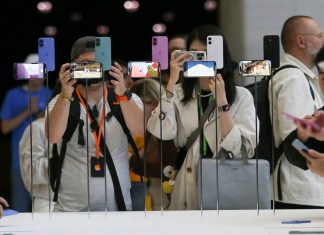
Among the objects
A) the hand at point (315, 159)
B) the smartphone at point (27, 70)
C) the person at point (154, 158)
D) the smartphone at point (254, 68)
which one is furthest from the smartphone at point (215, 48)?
the person at point (154, 158)

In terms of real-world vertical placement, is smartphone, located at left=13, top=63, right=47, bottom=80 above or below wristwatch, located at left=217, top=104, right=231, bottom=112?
above

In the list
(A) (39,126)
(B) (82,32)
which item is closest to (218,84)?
(A) (39,126)

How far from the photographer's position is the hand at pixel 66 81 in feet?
11.9

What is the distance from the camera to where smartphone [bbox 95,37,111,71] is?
347 centimetres

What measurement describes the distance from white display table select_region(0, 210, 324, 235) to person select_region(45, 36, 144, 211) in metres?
0.32

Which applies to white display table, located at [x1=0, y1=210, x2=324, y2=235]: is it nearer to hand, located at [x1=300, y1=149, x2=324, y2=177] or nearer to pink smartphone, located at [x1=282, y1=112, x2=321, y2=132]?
hand, located at [x1=300, y1=149, x2=324, y2=177]

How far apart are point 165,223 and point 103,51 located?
69 cm

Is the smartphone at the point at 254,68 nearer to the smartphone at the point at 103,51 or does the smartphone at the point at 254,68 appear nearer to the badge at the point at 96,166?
the smartphone at the point at 103,51

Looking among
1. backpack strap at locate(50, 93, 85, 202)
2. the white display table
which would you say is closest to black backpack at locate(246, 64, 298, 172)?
the white display table

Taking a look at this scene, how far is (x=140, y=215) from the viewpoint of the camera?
3514mm

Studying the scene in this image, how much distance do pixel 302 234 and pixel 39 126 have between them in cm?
239

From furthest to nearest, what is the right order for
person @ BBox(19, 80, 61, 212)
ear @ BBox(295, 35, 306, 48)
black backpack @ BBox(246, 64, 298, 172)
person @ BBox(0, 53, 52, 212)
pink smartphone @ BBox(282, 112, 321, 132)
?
person @ BBox(0, 53, 52, 212) < person @ BBox(19, 80, 61, 212) < ear @ BBox(295, 35, 306, 48) < black backpack @ BBox(246, 64, 298, 172) < pink smartphone @ BBox(282, 112, 321, 132)

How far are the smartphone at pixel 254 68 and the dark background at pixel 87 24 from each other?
4.22 metres

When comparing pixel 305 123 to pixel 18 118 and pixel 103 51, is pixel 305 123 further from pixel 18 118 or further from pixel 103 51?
pixel 18 118
